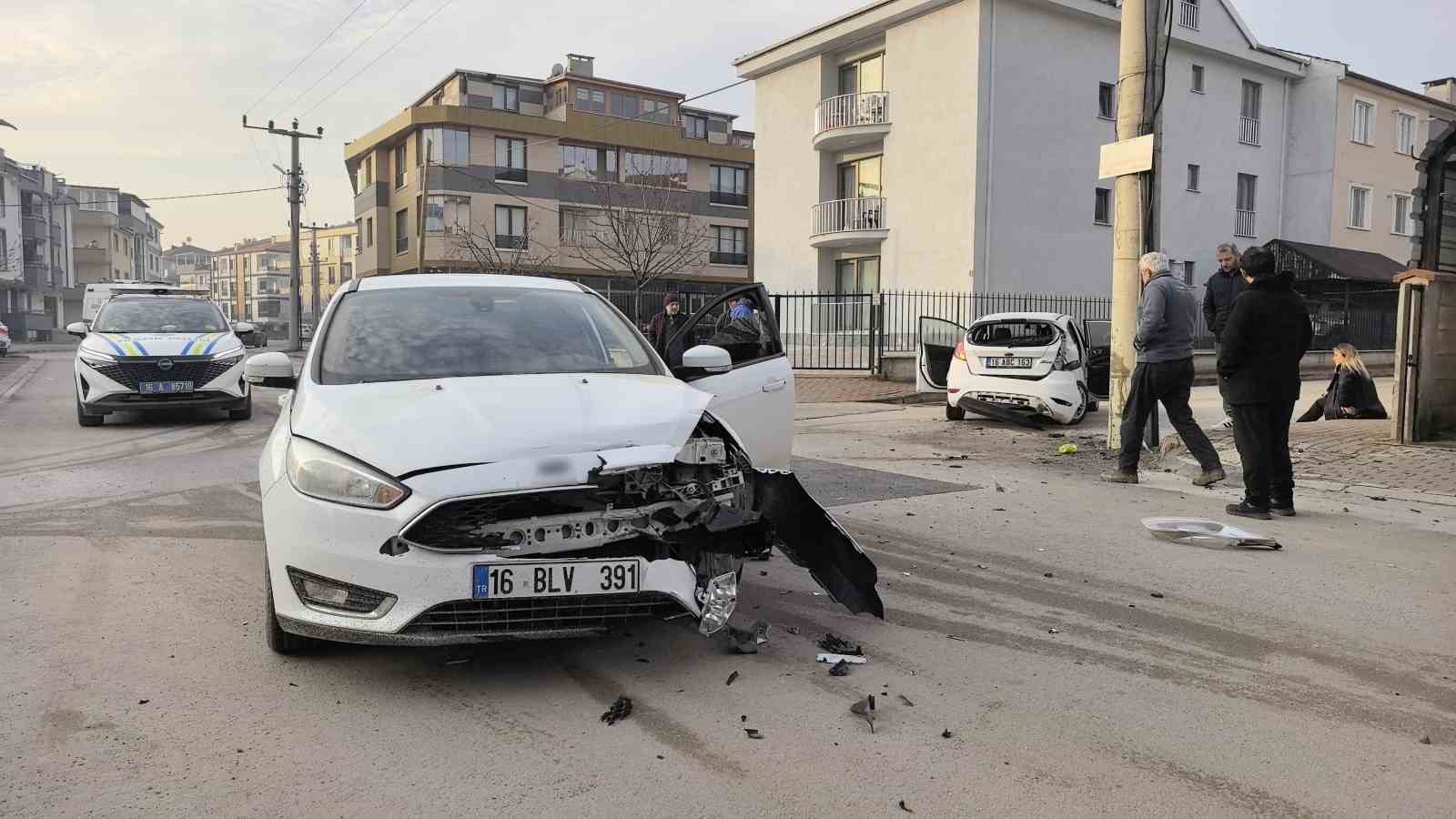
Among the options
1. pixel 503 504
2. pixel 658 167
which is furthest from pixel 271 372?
pixel 658 167

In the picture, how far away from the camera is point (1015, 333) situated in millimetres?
12828

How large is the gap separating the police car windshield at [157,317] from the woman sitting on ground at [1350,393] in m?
13.8

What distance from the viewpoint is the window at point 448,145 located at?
46188 mm

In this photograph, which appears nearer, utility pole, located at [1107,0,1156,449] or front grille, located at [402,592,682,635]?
front grille, located at [402,592,682,635]

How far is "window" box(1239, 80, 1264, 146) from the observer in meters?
32.7

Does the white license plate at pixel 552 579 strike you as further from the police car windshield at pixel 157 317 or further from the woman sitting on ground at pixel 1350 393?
the woman sitting on ground at pixel 1350 393

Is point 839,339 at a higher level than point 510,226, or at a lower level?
lower

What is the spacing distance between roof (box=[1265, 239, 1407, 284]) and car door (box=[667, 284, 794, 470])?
94.5 feet

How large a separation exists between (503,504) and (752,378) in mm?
2805

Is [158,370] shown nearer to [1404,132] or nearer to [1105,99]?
[1105,99]

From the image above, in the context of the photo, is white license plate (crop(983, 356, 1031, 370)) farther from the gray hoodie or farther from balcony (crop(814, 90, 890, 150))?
balcony (crop(814, 90, 890, 150))

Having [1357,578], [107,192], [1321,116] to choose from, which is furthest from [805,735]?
[107,192]

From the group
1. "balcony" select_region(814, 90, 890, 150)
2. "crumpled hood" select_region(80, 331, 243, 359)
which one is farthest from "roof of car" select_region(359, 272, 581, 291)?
"balcony" select_region(814, 90, 890, 150)

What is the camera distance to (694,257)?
49.3 metres
